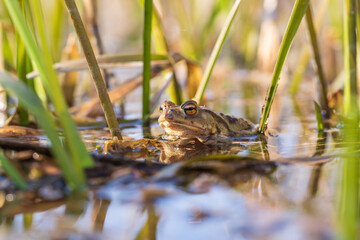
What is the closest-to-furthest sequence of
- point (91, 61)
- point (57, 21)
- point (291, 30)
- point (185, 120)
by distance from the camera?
point (91, 61) < point (291, 30) < point (185, 120) < point (57, 21)

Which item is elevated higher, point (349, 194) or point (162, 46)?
point (162, 46)

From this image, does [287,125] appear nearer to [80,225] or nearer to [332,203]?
[332,203]

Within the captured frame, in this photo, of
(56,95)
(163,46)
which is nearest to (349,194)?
(56,95)

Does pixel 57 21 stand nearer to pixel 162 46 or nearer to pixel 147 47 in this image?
pixel 162 46

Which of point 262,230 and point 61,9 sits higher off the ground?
point 61,9

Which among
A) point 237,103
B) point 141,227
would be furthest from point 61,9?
point 141,227

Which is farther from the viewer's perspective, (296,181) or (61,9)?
(61,9)
